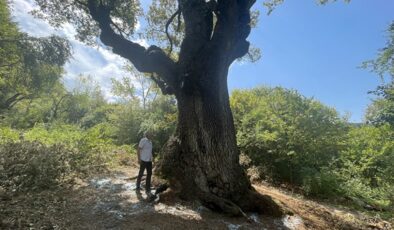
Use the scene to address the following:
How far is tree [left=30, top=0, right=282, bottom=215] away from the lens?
22.4ft

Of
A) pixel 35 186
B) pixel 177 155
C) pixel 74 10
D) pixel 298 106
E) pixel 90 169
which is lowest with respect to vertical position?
pixel 35 186

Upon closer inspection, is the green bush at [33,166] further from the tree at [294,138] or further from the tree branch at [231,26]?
the tree at [294,138]

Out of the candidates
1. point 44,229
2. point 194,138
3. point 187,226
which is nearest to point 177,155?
point 194,138

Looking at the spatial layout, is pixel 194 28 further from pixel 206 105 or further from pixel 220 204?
pixel 220 204

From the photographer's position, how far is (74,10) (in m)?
10.3

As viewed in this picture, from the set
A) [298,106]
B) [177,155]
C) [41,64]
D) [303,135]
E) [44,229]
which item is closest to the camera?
[44,229]

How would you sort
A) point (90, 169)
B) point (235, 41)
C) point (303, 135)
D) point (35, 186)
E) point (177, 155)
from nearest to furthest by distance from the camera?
point (35, 186) → point (177, 155) → point (235, 41) → point (90, 169) → point (303, 135)

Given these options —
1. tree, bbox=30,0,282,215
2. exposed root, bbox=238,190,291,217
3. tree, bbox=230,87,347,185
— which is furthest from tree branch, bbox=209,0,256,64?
tree, bbox=230,87,347,185

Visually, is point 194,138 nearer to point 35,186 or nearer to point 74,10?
point 35,186

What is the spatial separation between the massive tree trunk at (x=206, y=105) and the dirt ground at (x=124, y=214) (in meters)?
0.41

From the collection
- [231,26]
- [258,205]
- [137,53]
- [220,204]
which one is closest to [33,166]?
[137,53]

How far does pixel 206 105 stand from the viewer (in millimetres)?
7316

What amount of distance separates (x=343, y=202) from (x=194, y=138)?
222 inches

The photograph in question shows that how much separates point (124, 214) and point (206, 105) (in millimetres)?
3143
